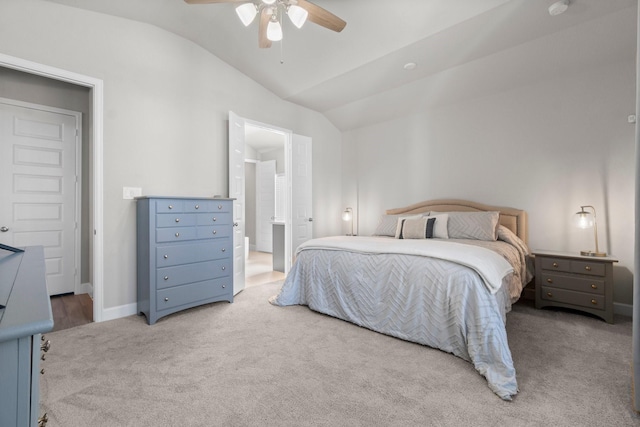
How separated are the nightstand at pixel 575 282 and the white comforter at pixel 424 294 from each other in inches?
31.3

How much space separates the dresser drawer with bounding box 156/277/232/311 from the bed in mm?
554

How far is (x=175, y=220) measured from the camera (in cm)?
291

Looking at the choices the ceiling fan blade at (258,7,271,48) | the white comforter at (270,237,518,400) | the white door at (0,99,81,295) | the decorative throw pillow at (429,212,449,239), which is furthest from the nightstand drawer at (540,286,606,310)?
the white door at (0,99,81,295)

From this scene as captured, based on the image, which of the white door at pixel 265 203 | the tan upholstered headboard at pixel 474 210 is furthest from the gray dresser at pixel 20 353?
the white door at pixel 265 203

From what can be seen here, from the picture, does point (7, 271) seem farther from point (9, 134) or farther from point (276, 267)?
Answer: point (276, 267)

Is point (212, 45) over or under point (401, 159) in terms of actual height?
over

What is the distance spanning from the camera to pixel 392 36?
9.86 feet

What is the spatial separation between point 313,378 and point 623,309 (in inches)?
126

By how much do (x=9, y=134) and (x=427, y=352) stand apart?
4.83 meters

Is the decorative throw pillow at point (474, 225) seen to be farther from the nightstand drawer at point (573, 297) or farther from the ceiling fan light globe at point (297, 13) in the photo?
the ceiling fan light globe at point (297, 13)

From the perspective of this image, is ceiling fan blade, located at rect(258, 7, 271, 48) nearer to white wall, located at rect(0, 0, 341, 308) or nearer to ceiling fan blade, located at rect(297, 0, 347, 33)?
ceiling fan blade, located at rect(297, 0, 347, 33)

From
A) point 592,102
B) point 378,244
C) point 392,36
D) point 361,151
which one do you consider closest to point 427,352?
point 378,244

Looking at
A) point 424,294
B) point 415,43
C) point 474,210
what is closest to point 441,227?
point 474,210

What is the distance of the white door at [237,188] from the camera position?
3.64 metres
